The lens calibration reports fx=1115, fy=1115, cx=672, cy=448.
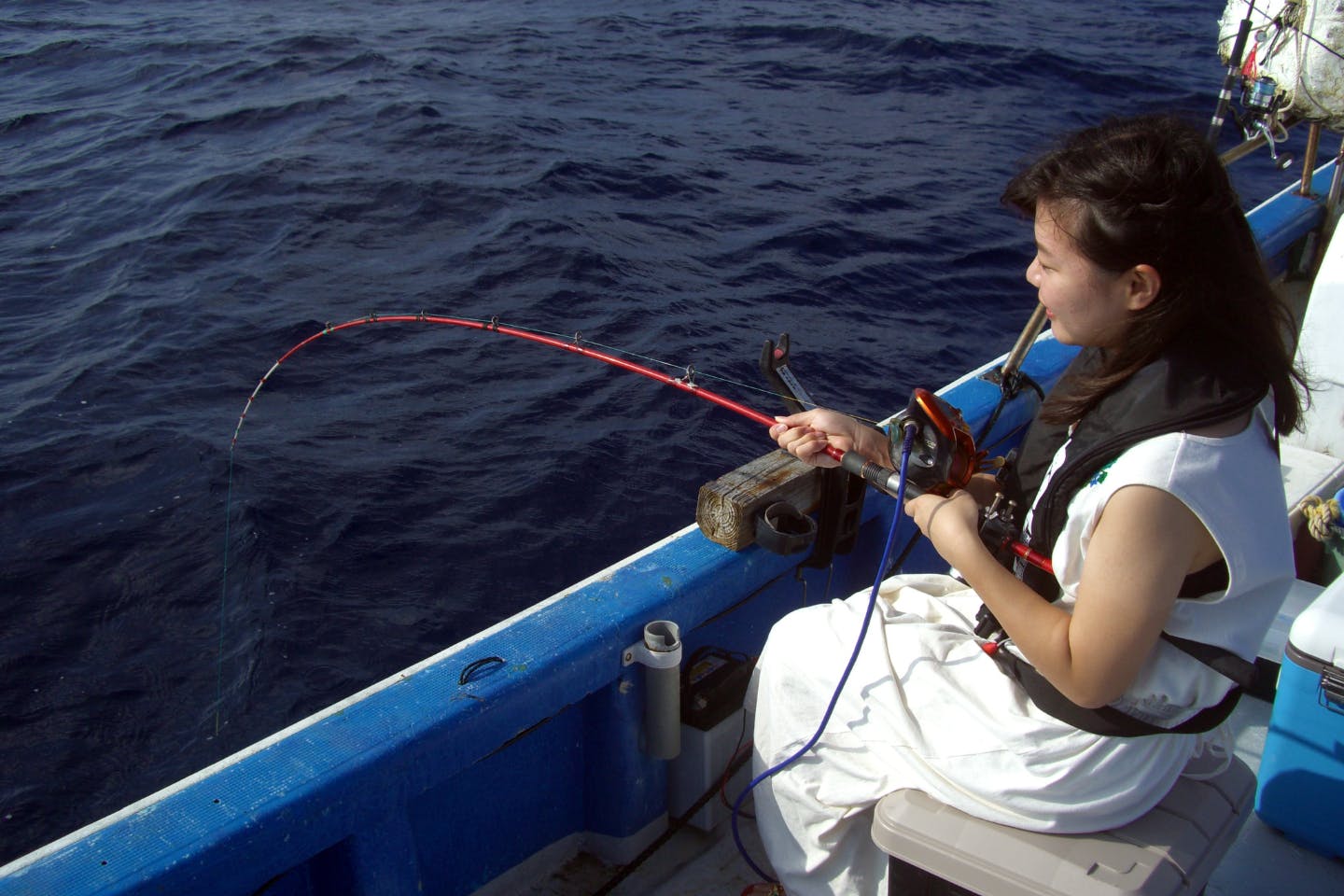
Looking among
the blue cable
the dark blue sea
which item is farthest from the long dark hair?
the dark blue sea

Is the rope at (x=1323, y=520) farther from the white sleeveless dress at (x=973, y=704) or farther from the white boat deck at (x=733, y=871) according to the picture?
the white sleeveless dress at (x=973, y=704)

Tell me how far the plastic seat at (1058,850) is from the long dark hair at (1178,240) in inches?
26.8

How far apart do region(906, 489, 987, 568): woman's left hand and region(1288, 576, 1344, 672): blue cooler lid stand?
0.88 meters

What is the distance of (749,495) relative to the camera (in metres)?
2.56

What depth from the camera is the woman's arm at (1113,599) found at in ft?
5.00

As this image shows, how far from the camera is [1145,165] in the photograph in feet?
5.24

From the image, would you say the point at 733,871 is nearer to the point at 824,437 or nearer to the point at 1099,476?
the point at 824,437

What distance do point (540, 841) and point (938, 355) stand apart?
4702mm

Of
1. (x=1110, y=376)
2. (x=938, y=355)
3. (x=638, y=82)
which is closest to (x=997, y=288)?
(x=938, y=355)

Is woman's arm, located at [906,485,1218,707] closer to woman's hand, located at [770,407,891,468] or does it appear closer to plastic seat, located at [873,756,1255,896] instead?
plastic seat, located at [873,756,1255,896]

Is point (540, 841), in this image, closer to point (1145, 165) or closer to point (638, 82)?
point (1145, 165)

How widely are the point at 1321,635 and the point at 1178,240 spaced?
3.59 feet

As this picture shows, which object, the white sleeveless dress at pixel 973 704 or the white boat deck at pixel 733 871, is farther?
the white boat deck at pixel 733 871

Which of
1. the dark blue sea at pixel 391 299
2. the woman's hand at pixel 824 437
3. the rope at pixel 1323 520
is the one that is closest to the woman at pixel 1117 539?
the woman's hand at pixel 824 437
